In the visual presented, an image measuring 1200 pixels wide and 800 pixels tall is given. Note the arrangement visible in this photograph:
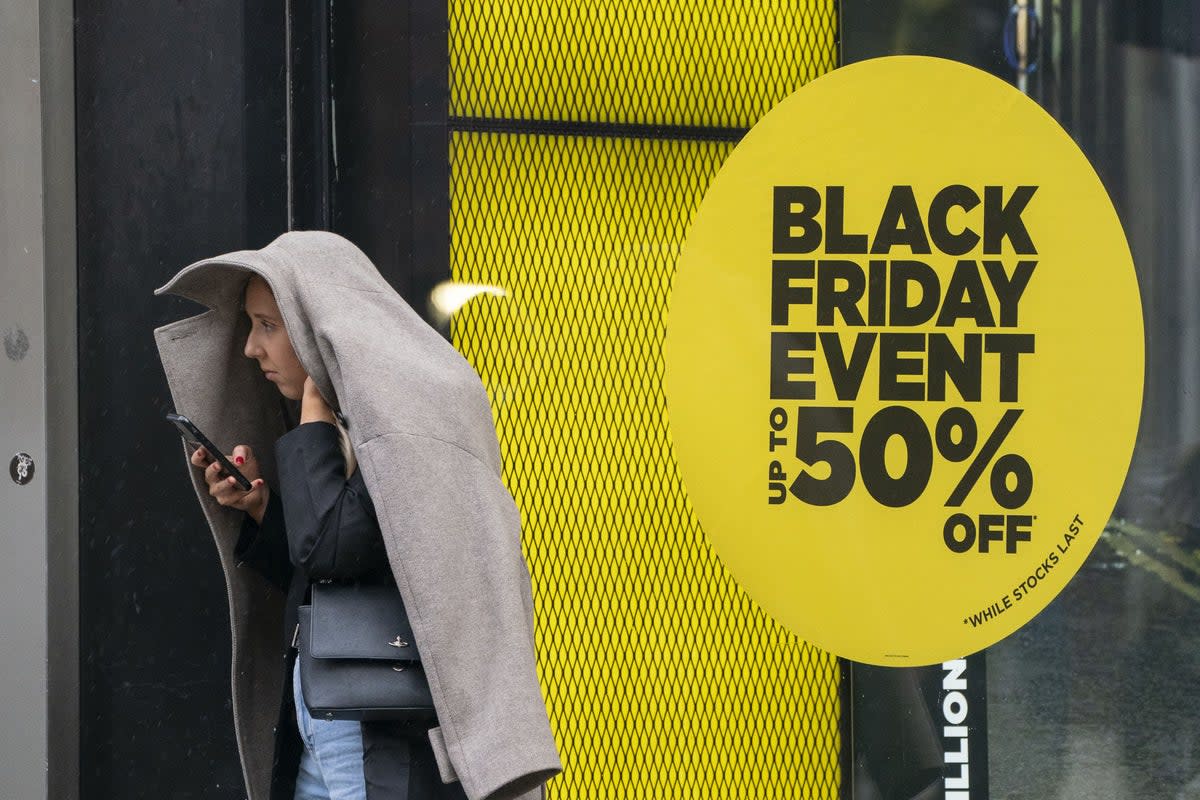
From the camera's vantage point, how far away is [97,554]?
355 cm

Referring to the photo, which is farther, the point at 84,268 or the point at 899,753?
the point at 899,753

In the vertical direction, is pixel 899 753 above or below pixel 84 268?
below

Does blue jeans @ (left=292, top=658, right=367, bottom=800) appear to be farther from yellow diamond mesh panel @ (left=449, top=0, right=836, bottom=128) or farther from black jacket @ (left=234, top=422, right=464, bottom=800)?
yellow diamond mesh panel @ (left=449, top=0, right=836, bottom=128)

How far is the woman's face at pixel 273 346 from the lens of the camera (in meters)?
Result: 2.70

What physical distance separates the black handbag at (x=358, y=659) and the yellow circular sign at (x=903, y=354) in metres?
1.34

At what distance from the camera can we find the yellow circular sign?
362cm

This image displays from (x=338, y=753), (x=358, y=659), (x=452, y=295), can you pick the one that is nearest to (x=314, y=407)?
(x=358, y=659)

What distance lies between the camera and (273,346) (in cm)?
271

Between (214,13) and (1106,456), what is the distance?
2.48m

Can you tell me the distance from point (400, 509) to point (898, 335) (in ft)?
5.31

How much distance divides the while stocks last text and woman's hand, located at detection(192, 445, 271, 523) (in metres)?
1.33

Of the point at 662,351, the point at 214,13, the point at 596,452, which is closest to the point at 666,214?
the point at 662,351

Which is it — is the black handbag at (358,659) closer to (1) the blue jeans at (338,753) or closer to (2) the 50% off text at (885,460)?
(1) the blue jeans at (338,753)

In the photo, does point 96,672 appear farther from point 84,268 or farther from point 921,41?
point 921,41
